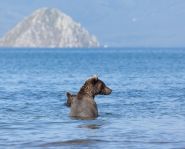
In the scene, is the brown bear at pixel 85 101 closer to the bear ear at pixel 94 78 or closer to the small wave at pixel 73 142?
the bear ear at pixel 94 78

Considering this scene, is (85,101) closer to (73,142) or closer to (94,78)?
(94,78)

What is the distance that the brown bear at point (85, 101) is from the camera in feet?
78.3

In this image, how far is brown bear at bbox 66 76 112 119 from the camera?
23859mm

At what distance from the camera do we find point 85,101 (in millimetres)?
23906

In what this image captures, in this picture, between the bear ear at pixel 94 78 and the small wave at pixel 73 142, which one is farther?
the bear ear at pixel 94 78

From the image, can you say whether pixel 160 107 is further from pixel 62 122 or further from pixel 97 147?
pixel 97 147

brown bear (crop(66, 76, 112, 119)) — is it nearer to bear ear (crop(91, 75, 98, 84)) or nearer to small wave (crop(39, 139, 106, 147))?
bear ear (crop(91, 75, 98, 84))

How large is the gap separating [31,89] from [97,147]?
23910mm

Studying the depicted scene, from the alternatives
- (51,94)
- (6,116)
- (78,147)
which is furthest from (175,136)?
(51,94)

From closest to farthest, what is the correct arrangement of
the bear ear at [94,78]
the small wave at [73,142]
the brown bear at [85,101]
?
the small wave at [73,142] → the brown bear at [85,101] → the bear ear at [94,78]

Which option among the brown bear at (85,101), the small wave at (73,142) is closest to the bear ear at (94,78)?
the brown bear at (85,101)

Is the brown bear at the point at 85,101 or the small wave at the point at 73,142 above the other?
the brown bear at the point at 85,101

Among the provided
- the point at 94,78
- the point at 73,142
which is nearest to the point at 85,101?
the point at 94,78

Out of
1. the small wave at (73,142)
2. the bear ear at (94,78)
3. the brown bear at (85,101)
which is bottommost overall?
the small wave at (73,142)
